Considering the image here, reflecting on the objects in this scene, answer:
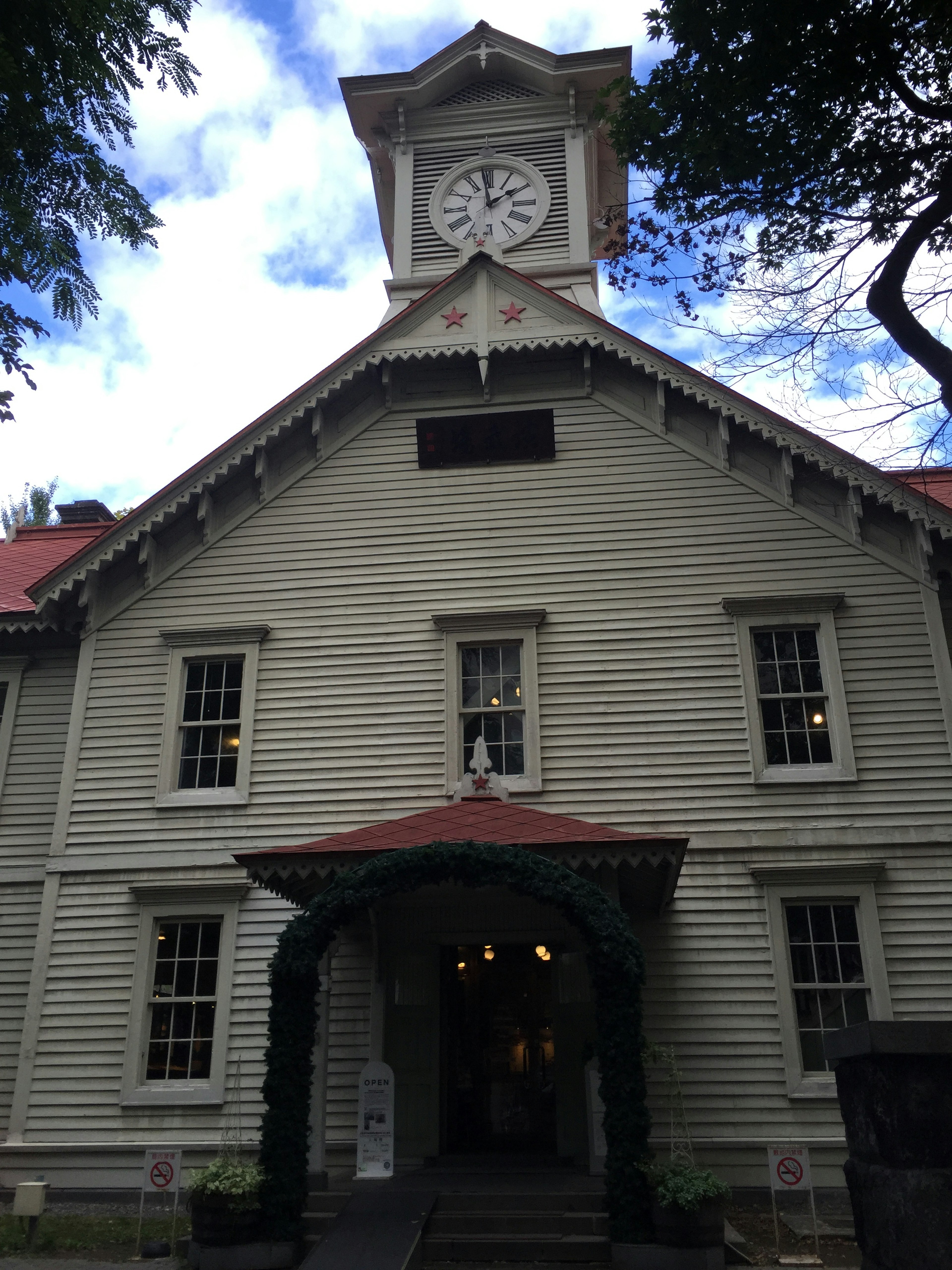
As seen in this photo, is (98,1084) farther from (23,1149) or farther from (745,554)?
(745,554)

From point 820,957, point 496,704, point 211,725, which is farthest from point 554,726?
point 211,725

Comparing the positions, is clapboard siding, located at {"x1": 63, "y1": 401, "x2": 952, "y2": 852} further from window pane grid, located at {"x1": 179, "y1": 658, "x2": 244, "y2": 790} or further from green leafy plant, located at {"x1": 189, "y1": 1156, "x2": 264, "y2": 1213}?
green leafy plant, located at {"x1": 189, "y1": 1156, "x2": 264, "y2": 1213}

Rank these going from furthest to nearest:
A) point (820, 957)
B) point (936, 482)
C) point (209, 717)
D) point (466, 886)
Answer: point (936, 482) → point (209, 717) → point (820, 957) → point (466, 886)

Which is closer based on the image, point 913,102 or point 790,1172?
point 913,102

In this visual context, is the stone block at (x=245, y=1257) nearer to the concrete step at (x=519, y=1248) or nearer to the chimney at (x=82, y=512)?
the concrete step at (x=519, y=1248)

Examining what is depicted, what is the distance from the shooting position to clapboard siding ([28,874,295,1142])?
11.9 metres

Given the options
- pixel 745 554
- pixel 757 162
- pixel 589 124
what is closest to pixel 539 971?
pixel 745 554

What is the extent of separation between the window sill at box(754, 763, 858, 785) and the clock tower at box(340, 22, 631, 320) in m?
8.88

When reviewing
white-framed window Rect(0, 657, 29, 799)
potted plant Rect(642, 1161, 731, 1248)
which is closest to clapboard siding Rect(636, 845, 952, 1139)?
potted plant Rect(642, 1161, 731, 1248)

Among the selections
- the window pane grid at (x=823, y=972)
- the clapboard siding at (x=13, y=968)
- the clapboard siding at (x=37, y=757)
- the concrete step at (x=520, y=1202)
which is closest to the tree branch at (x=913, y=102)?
the window pane grid at (x=823, y=972)

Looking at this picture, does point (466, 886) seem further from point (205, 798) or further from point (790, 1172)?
point (205, 798)

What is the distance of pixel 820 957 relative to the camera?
11.7m

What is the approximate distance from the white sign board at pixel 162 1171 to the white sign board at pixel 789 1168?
18.1ft

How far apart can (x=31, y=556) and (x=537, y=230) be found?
1004 cm
